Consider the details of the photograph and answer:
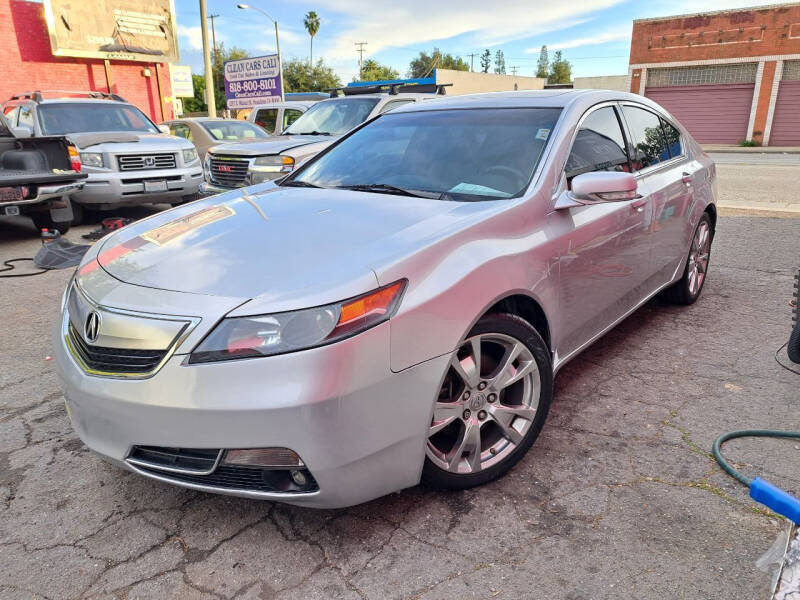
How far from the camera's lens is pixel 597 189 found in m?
2.84

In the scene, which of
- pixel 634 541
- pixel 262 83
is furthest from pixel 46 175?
pixel 262 83

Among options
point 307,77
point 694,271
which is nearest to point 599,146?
point 694,271

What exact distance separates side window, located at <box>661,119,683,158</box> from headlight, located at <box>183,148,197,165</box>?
286 inches

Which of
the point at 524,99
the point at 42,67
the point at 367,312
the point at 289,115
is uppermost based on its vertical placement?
the point at 42,67

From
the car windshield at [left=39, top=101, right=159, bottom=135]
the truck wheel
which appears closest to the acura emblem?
the truck wheel

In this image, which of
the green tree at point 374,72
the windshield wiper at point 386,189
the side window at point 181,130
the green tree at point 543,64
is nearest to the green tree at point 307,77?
the green tree at point 374,72

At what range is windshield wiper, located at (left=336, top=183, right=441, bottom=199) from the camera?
118 inches

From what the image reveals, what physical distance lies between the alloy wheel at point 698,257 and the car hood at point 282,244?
267 cm

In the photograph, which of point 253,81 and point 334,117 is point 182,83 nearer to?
point 253,81

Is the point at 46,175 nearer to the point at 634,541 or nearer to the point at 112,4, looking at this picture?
the point at 634,541

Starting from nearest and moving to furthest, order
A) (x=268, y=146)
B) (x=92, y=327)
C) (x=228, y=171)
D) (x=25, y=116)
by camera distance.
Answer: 1. (x=92, y=327)
2. (x=268, y=146)
3. (x=228, y=171)
4. (x=25, y=116)

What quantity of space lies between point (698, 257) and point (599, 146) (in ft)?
6.30

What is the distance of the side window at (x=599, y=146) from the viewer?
319cm

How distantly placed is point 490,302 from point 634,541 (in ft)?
3.36
